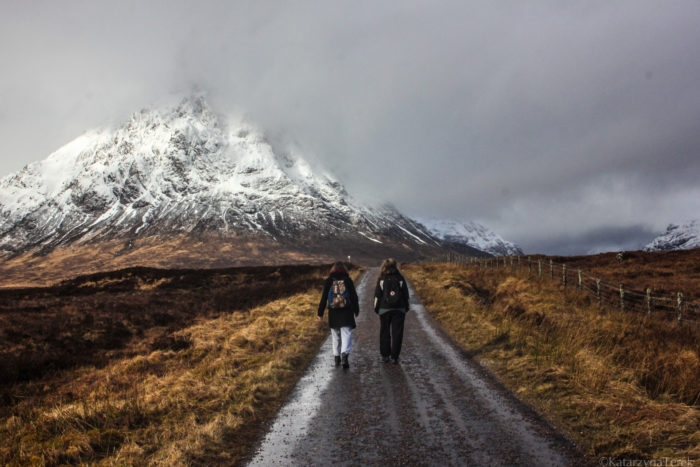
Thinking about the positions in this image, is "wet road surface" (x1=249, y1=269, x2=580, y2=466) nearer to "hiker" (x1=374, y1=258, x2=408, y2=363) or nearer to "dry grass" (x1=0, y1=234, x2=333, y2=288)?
"hiker" (x1=374, y1=258, x2=408, y2=363)

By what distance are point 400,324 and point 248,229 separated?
176870 mm

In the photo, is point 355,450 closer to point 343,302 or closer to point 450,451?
point 450,451

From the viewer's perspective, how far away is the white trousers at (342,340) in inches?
337

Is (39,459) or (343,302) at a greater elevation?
(343,302)

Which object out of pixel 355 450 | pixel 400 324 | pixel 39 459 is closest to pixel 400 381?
pixel 400 324

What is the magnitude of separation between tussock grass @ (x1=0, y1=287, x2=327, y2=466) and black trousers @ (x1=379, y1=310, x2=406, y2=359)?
6.31ft

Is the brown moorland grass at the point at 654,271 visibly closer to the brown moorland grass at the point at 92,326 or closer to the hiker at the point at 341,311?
the hiker at the point at 341,311

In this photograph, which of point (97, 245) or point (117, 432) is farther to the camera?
point (97, 245)

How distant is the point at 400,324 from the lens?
8.62 meters

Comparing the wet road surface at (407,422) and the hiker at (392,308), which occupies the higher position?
the hiker at (392,308)

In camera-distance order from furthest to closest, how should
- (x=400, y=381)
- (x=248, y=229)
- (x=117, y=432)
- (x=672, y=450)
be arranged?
(x=248, y=229) < (x=400, y=381) < (x=117, y=432) < (x=672, y=450)

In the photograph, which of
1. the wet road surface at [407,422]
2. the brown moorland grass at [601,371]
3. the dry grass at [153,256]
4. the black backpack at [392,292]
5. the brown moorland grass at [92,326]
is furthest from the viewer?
the dry grass at [153,256]

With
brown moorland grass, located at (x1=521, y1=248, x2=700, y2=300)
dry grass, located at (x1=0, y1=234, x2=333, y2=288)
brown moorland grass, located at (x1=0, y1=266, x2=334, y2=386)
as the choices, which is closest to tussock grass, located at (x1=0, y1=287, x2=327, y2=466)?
brown moorland grass, located at (x1=0, y1=266, x2=334, y2=386)

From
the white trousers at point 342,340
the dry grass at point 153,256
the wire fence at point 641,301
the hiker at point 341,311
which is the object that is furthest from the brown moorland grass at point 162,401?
the dry grass at point 153,256
